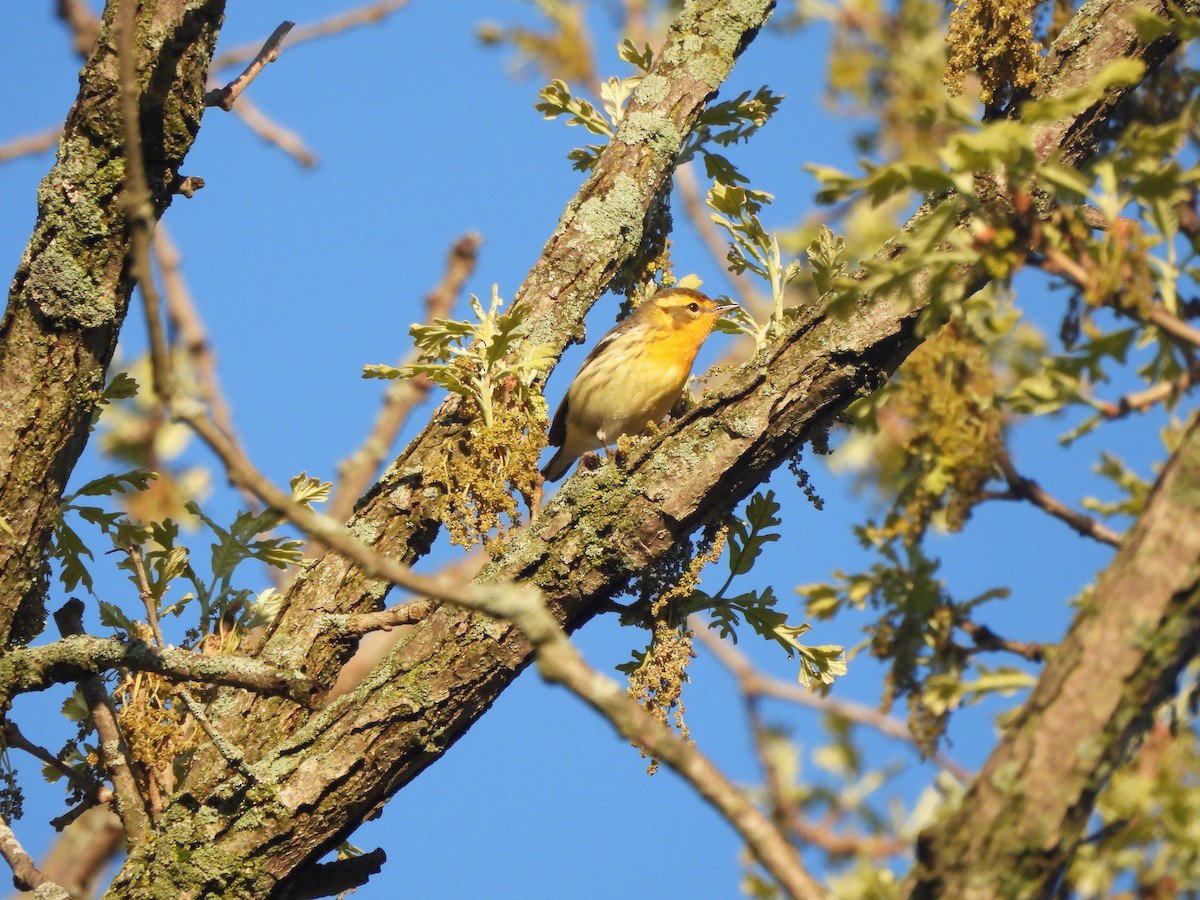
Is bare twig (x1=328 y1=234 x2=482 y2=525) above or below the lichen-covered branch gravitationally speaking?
above

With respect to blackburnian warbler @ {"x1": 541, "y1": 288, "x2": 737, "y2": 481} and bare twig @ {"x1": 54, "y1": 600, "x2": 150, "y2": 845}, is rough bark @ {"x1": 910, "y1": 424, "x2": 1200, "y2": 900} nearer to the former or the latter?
bare twig @ {"x1": 54, "y1": 600, "x2": 150, "y2": 845}

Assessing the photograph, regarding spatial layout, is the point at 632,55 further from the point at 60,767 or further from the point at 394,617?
the point at 60,767

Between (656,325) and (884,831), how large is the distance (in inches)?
157

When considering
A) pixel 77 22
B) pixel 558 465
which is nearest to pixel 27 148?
pixel 77 22

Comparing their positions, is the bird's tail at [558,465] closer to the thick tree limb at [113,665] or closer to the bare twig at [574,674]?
the thick tree limb at [113,665]

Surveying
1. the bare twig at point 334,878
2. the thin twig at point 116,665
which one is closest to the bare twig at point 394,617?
the thin twig at point 116,665

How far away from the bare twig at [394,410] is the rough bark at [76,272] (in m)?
3.12

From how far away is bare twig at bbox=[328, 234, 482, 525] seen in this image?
24.4 feet

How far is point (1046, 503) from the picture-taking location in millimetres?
5270

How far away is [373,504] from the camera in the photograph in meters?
5.02

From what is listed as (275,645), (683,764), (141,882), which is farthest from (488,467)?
(683,764)

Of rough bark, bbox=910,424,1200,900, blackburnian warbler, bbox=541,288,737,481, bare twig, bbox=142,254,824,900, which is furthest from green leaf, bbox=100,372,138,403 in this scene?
blackburnian warbler, bbox=541,288,737,481

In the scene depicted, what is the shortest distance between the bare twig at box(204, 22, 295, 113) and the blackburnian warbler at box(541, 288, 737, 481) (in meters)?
3.48

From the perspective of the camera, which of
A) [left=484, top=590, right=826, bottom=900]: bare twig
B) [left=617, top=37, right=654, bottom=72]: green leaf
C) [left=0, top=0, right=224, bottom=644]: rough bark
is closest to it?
[left=484, top=590, right=826, bottom=900]: bare twig
